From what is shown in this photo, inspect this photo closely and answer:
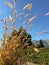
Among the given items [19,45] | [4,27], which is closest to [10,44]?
[19,45]

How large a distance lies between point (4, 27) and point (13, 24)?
14cm

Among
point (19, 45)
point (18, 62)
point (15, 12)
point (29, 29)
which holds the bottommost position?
point (18, 62)

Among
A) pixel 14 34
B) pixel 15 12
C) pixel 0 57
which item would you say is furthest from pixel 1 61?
pixel 15 12

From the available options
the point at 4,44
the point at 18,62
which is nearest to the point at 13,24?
the point at 4,44

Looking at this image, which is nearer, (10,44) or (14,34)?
(10,44)

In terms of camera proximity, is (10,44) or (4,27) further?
(4,27)

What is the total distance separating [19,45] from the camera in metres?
3.36

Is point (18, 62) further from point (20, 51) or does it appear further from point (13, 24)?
point (13, 24)

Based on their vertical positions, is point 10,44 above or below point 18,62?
above

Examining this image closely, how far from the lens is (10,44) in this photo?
332 cm

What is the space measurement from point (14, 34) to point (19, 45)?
0.26 meters

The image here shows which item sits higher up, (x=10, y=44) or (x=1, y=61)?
(x=10, y=44)

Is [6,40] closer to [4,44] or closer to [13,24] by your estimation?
[4,44]

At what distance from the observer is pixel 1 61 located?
10.8 feet
